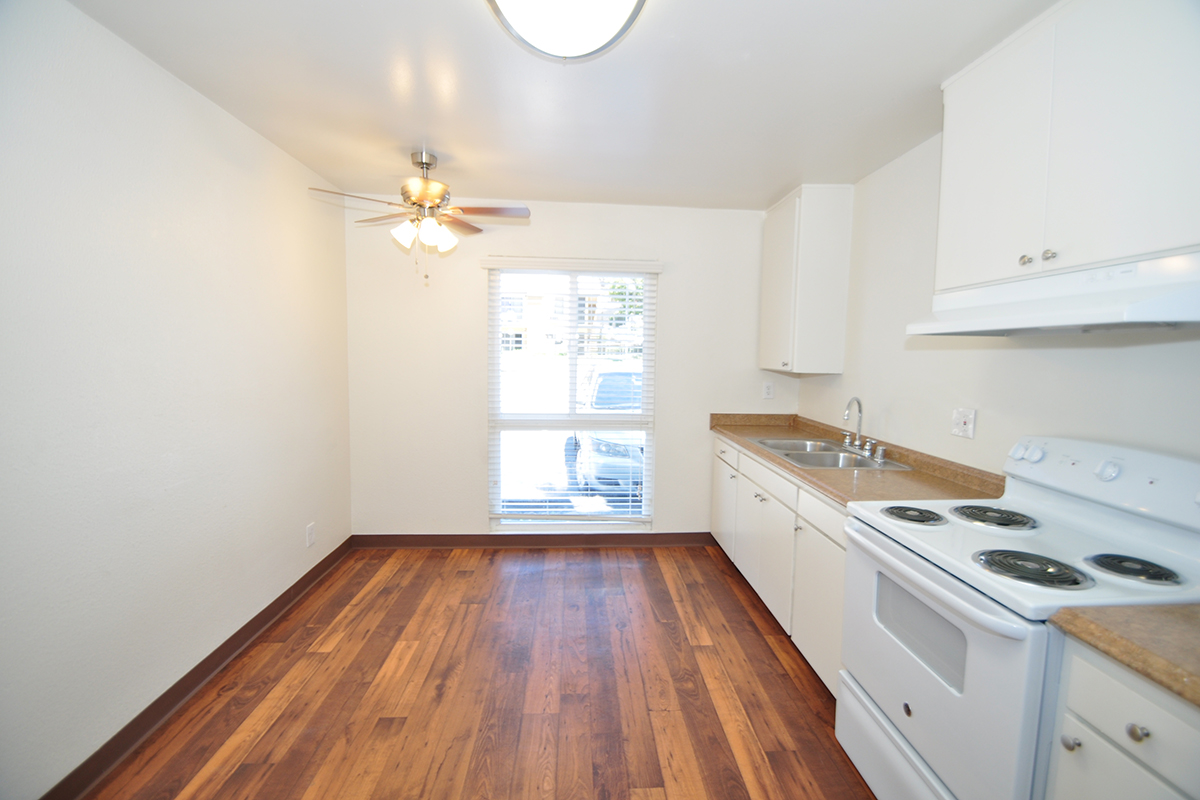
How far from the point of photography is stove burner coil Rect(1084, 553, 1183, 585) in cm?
113

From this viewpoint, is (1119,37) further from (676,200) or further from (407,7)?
(676,200)

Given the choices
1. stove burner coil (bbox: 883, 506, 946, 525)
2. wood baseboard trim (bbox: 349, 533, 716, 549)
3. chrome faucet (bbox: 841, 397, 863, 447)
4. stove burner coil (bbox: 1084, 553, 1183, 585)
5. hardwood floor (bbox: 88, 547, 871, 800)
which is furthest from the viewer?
wood baseboard trim (bbox: 349, 533, 716, 549)

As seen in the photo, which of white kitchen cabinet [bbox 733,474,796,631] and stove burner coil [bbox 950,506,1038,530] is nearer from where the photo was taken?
stove burner coil [bbox 950,506,1038,530]

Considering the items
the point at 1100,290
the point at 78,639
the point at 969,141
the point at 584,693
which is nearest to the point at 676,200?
the point at 969,141

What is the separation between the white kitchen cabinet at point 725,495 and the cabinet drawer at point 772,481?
196mm

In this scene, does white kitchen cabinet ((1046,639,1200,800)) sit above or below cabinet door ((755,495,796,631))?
above

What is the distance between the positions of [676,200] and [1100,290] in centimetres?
254

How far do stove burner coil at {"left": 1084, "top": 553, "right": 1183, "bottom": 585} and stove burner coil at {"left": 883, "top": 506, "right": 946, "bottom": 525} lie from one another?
0.35m

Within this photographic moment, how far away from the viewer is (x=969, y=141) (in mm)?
1670

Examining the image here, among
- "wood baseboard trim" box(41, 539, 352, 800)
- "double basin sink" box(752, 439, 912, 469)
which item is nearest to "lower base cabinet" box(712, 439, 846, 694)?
"double basin sink" box(752, 439, 912, 469)

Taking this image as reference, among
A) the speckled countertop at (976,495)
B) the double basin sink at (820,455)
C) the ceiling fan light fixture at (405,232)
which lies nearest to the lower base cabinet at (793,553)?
the speckled countertop at (976,495)

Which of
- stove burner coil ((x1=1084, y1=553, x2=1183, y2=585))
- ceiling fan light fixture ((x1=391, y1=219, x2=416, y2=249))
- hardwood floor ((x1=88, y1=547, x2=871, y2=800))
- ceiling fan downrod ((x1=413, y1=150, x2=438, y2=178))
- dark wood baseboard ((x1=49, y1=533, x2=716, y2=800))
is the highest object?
ceiling fan downrod ((x1=413, y1=150, x2=438, y2=178))

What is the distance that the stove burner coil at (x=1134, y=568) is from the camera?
3.72ft

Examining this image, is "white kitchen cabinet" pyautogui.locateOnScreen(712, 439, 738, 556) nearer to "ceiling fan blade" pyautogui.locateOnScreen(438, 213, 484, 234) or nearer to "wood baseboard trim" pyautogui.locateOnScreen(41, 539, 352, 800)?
"ceiling fan blade" pyautogui.locateOnScreen(438, 213, 484, 234)
